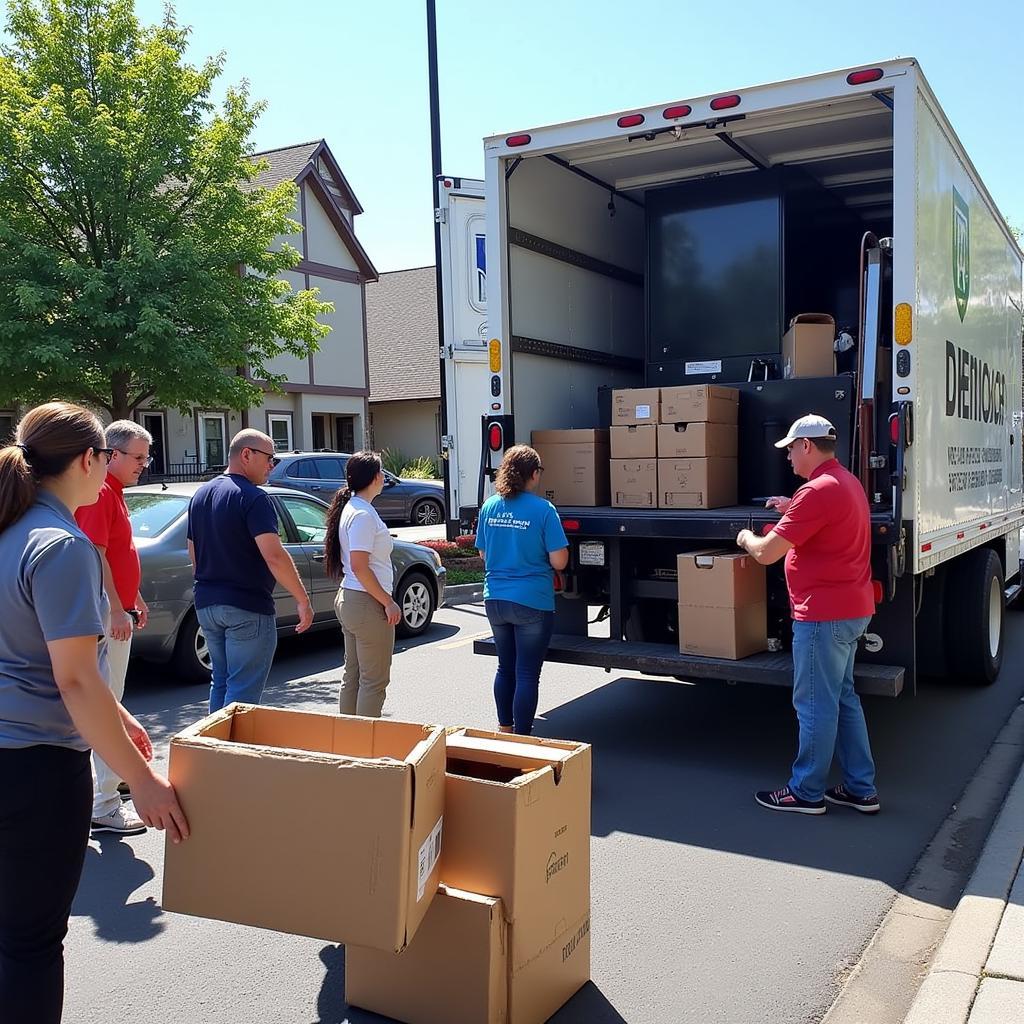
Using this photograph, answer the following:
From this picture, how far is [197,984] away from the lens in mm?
3508

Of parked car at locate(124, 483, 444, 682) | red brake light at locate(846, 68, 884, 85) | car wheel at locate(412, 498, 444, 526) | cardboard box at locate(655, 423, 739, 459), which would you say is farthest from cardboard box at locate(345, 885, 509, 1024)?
car wheel at locate(412, 498, 444, 526)

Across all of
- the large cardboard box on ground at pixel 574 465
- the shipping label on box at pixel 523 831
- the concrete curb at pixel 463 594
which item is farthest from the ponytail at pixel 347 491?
the concrete curb at pixel 463 594

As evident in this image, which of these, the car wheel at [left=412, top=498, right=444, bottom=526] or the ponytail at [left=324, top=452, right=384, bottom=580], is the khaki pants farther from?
the car wheel at [left=412, top=498, right=444, bottom=526]

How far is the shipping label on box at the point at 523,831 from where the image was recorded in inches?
114

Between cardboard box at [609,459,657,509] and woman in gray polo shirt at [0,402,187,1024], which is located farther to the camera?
cardboard box at [609,459,657,509]

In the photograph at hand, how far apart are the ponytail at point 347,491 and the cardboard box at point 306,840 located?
283cm

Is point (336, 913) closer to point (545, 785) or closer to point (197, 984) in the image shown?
point (545, 785)

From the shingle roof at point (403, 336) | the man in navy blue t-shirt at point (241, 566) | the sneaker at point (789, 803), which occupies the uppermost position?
the shingle roof at point (403, 336)

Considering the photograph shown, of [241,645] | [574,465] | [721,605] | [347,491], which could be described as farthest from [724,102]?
[241,645]

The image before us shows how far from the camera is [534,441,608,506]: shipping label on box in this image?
6.78m

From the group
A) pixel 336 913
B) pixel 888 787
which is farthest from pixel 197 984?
pixel 888 787

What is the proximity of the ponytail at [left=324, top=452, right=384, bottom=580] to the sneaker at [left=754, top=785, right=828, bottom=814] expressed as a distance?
252 centimetres

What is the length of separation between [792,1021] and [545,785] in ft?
3.82

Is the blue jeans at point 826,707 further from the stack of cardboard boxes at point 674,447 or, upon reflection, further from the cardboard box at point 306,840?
the cardboard box at point 306,840
